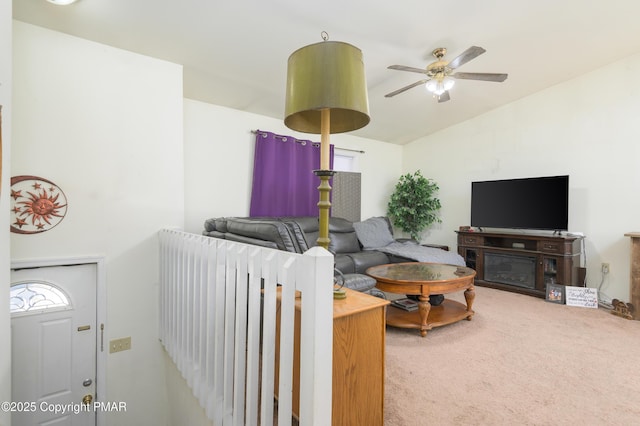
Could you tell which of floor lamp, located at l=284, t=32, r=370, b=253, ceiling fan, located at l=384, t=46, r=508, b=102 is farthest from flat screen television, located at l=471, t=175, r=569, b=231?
floor lamp, located at l=284, t=32, r=370, b=253

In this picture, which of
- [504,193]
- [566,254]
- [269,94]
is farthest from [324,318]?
[504,193]

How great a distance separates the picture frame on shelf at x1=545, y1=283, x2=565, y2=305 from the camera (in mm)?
3461

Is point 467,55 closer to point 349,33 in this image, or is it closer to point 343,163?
point 349,33

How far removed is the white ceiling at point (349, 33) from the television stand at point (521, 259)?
2005 mm

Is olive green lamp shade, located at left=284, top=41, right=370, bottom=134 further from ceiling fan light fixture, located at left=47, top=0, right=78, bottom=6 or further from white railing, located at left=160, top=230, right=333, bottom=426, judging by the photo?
ceiling fan light fixture, located at left=47, top=0, right=78, bottom=6

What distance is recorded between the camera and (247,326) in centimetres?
152

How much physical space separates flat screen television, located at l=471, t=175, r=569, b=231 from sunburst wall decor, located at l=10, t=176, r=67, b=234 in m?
4.77

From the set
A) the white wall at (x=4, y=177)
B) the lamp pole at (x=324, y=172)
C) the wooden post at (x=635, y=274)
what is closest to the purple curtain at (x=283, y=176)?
the white wall at (x=4, y=177)

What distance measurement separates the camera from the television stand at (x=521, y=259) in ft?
11.5

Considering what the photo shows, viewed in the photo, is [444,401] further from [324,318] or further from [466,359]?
[324,318]

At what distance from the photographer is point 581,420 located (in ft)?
4.98

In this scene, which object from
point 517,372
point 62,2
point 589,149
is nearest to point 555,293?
point 589,149

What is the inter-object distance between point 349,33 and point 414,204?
3.14 meters

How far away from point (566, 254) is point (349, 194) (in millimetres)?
2910
